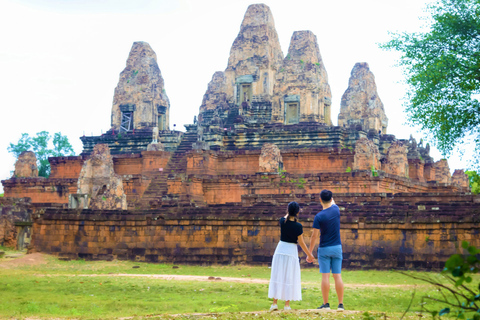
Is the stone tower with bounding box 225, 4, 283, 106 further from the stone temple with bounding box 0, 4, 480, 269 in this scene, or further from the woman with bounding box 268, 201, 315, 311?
the woman with bounding box 268, 201, 315, 311

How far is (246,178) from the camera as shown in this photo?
28562mm

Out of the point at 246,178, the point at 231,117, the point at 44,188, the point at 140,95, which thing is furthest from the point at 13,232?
the point at 231,117

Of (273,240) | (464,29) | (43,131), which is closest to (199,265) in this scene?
(273,240)

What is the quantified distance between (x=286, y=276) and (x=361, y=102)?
32.0m

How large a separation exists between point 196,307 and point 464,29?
1213 centimetres

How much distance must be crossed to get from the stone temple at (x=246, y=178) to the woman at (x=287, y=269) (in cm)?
726

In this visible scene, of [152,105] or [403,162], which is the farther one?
[152,105]

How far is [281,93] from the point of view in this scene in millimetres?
35906

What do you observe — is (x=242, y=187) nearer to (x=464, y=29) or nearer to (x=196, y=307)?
(x=464, y=29)

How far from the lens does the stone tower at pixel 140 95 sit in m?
39.1

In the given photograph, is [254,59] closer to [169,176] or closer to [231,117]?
[231,117]

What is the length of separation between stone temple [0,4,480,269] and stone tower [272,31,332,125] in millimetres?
71

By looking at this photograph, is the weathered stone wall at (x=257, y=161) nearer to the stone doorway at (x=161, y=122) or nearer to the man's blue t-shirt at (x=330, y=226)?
the stone doorway at (x=161, y=122)

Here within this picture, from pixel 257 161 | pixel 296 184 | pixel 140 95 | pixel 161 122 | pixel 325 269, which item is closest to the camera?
pixel 325 269
